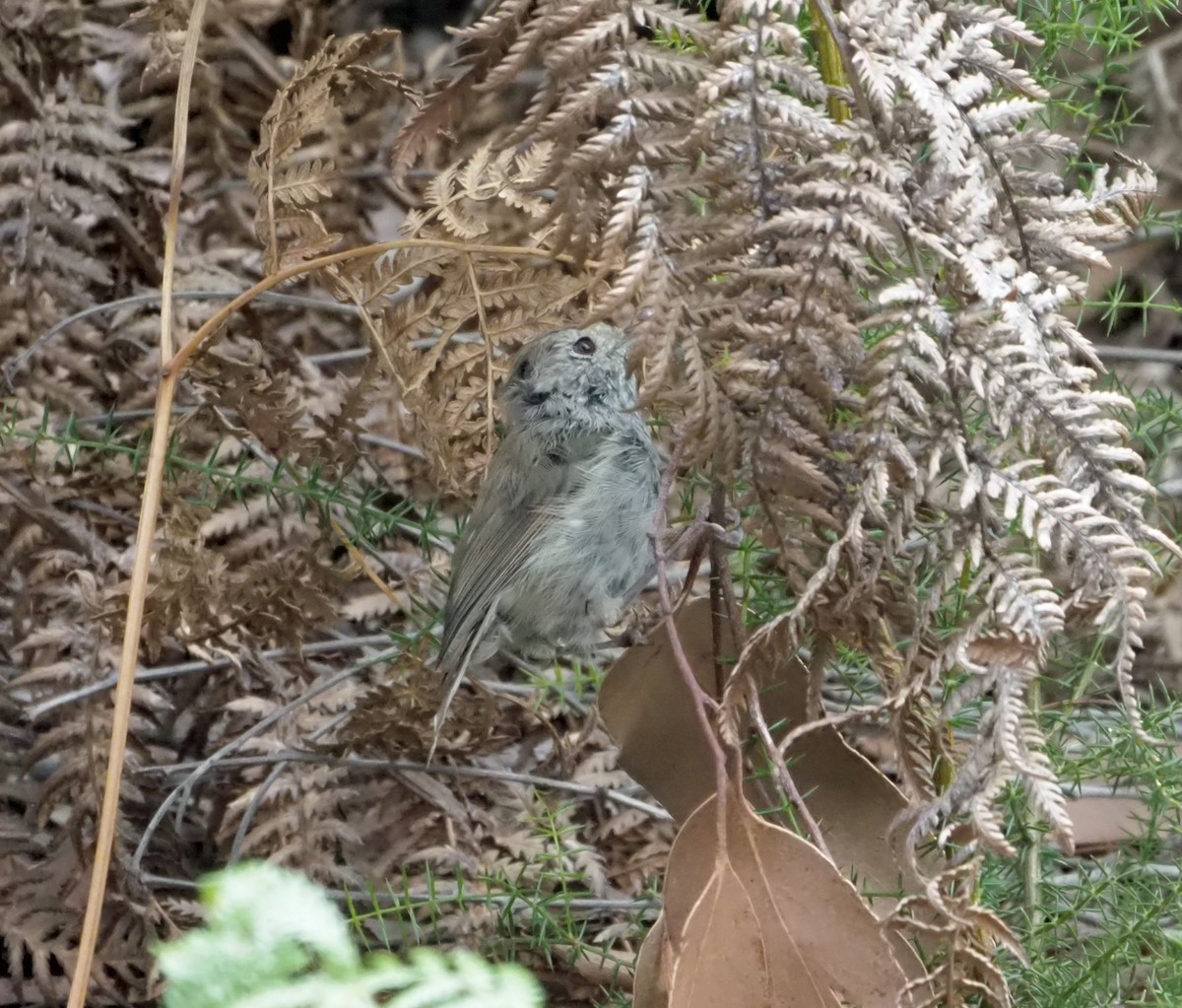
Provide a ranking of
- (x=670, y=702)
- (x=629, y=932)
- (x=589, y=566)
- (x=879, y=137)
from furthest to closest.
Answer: (x=589, y=566)
(x=629, y=932)
(x=670, y=702)
(x=879, y=137)

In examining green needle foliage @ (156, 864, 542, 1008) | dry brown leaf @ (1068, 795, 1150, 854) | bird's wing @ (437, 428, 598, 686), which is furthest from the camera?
dry brown leaf @ (1068, 795, 1150, 854)

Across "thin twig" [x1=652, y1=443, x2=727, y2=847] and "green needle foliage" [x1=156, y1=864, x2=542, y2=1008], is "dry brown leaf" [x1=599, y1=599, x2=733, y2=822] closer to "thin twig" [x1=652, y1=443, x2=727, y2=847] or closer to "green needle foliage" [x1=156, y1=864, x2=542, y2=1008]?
"thin twig" [x1=652, y1=443, x2=727, y2=847]

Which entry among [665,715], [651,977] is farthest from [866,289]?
[651,977]

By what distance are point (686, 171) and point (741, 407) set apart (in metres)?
0.35

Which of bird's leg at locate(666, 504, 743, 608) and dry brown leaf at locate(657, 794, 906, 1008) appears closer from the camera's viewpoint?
dry brown leaf at locate(657, 794, 906, 1008)

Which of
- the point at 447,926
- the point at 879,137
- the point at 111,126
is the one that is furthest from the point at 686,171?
the point at 111,126

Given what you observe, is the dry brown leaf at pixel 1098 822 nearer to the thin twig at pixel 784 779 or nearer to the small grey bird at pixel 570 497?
the small grey bird at pixel 570 497

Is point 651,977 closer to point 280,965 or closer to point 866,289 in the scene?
point 866,289

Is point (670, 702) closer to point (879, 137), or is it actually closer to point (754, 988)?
point (754, 988)

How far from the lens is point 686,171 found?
1.83 meters

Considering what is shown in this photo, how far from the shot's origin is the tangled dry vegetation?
1.71 meters

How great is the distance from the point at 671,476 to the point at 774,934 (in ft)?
2.25

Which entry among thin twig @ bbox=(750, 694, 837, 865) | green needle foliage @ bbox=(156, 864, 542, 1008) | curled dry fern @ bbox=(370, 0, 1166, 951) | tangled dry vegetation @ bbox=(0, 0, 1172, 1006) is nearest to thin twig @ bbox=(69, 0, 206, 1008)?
tangled dry vegetation @ bbox=(0, 0, 1172, 1006)

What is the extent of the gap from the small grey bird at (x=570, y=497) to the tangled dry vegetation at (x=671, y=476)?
25 centimetres
